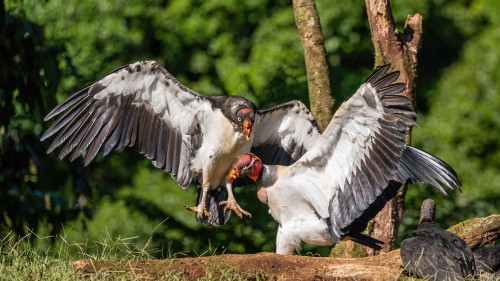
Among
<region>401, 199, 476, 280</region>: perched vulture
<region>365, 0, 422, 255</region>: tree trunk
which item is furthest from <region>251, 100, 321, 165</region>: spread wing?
<region>401, 199, 476, 280</region>: perched vulture

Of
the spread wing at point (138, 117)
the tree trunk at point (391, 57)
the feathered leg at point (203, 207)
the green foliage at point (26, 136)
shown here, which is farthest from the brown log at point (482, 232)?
the green foliage at point (26, 136)

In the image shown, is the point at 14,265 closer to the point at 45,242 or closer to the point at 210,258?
the point at 210,258

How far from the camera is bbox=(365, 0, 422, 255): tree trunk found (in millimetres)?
8656

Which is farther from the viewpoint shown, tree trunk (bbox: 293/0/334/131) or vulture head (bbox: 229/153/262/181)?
tree trunk (bbox: 293/0/334/131)

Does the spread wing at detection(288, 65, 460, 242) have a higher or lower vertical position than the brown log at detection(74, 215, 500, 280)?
higher

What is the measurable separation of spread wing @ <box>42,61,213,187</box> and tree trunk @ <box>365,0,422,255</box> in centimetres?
153

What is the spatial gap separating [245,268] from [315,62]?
116 inches

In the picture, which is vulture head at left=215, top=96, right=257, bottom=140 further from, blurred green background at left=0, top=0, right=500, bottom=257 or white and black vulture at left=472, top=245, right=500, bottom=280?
blurred green background at left=0, top=0, right=500, bottom=257

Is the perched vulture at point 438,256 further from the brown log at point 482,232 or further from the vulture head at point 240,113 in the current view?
the vulture head at point 240,113

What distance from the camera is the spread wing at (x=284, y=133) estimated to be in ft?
28.0

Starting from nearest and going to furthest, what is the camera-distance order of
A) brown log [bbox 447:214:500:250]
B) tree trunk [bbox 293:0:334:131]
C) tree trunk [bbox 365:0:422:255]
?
1. brown log [bbox 447:214:500:250]
2. tree trunk [bbox 365:0:422:255]
3. tree trunk [bbox 293:0:334:131]

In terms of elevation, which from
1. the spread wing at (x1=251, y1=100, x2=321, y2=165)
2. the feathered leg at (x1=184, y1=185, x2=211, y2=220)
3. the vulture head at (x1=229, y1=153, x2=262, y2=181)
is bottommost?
the feathered leg at (x1=184, y1=185, x2=211, y2=220)

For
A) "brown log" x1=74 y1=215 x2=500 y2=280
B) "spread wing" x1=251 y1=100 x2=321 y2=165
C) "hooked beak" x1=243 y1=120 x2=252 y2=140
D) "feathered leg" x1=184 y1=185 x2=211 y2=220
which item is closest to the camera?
"brown log" x1=74 y1=215 x2=500 y2=280

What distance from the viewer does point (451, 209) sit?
41.5 feet
